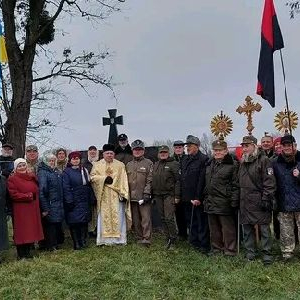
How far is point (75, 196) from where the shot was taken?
9562 millimetres

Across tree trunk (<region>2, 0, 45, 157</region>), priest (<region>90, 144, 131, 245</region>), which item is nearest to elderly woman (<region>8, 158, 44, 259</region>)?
priest (<region>90, 144, 131, 245</region>)

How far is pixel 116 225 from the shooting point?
9.81 metres

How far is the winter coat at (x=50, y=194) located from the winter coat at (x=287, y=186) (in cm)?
371

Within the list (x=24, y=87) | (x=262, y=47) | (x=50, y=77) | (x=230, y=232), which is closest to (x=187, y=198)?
(x=230, y=232)

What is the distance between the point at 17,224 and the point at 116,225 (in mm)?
1809

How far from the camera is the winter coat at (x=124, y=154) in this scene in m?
10.6

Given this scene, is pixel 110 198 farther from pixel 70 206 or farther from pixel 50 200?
pixel 50 200

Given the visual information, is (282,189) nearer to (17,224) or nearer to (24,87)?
(17,224)

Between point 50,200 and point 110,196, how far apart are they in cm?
109

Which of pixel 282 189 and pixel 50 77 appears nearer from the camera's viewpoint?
pixel 282 189

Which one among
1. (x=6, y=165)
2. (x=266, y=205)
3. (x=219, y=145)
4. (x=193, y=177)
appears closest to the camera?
(x=266, y=205)

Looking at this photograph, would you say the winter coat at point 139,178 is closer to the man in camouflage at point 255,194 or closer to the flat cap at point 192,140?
the flat cap at point 192,140

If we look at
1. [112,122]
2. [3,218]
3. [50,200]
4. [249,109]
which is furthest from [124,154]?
[249,109]

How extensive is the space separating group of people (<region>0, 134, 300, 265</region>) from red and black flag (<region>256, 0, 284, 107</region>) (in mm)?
918
